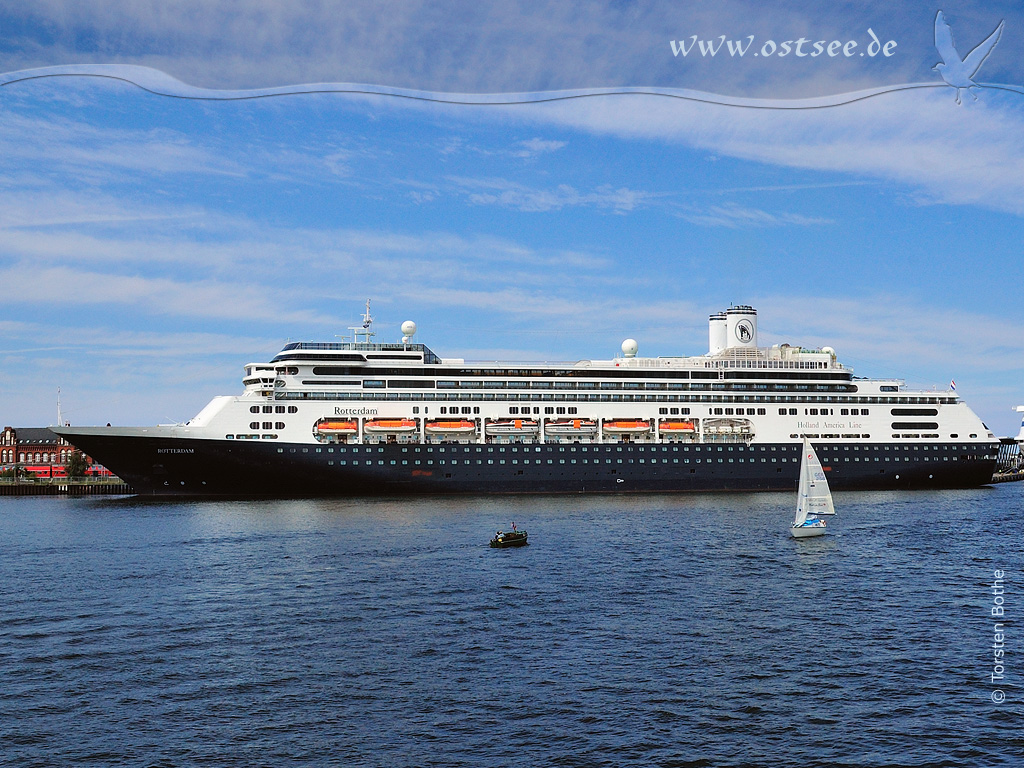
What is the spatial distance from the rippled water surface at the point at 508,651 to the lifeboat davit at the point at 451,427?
90.8 feet

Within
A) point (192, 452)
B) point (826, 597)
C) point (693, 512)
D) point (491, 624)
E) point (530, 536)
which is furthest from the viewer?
point (192, 452)

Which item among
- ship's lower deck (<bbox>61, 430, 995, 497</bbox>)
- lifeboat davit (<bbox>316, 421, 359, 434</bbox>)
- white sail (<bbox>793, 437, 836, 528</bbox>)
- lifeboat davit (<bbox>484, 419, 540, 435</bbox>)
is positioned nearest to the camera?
white sail (<bbox>793, 437, 836, 528</bbox>)

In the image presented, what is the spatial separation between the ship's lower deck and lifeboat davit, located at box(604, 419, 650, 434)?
191cm

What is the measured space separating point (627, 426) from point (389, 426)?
20.7 meters

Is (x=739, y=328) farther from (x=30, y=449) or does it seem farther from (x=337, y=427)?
(x=30, y=449)

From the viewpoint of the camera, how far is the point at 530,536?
46312 mm

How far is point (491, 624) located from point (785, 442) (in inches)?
2238

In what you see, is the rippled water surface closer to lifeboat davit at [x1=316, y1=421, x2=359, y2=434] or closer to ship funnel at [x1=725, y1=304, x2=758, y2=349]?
lifeboat davit at [x1=316, y1=421, x2=359, y2=434]

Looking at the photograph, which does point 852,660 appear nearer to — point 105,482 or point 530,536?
point 530,536

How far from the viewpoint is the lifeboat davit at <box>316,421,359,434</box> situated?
71.9m

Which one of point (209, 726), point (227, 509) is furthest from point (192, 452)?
point (209, 726)

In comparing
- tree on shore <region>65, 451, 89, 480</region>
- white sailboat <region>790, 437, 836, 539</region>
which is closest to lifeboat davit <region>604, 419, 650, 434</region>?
white sailboat <region>790, 437, 836, 539</region>

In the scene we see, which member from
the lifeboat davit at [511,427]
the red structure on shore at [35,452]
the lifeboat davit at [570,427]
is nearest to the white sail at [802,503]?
the lifeboat davit at [570,427]

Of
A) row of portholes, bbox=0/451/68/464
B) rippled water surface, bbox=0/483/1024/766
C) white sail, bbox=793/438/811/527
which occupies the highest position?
row of portholes, bbox=0/451/68/464
